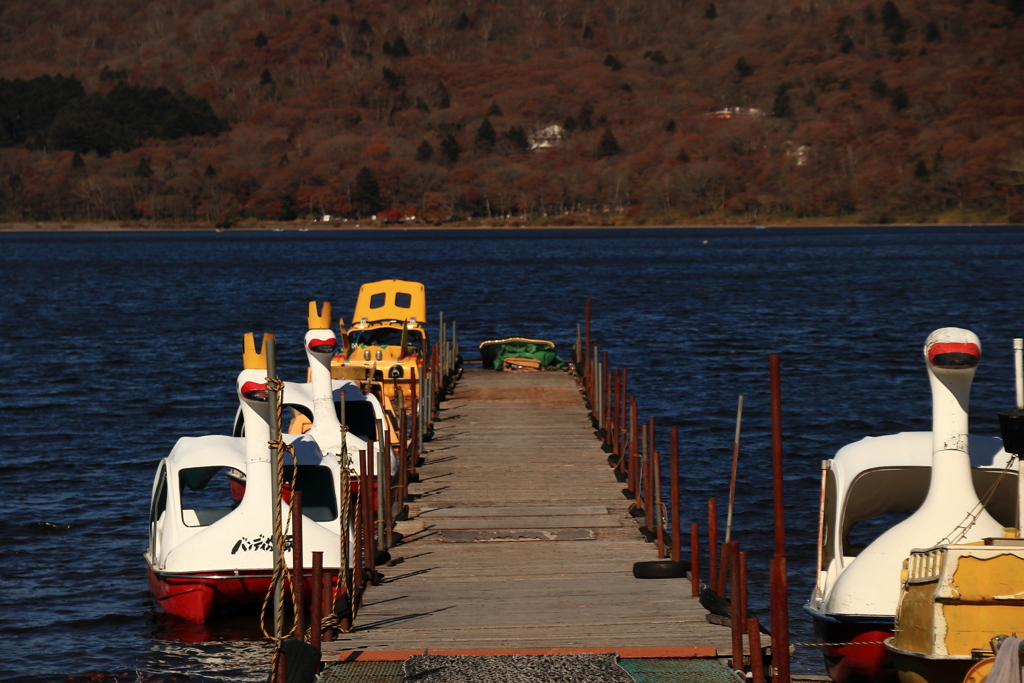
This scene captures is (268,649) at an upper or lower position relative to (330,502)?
lower

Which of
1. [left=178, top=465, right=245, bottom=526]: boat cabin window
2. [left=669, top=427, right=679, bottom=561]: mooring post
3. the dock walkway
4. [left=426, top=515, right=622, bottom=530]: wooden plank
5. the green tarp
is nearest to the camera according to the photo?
the dock walkway

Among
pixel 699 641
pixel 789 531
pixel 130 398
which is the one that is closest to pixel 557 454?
pixel 789 531

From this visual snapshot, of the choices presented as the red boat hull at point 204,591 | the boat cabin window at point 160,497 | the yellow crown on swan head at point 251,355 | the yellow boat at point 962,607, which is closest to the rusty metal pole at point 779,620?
the yellow boat at point 962,607

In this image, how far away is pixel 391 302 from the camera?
1096 inches

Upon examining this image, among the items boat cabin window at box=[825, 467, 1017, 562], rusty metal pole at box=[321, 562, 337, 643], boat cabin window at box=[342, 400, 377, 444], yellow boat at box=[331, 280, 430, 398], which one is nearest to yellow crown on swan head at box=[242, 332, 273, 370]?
rusty metal pole at box=[321, 562, 337, 643]

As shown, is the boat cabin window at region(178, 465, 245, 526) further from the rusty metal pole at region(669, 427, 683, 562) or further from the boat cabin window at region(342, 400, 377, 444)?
the rusty metal pole at region(669, 427, 683, 562)

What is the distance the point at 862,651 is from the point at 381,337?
18138mm

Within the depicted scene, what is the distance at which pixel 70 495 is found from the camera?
2331 centimetres

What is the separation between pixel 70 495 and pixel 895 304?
182 ft

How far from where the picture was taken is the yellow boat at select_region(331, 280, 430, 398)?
80.7 feet

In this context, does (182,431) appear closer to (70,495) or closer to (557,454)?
(70,495)

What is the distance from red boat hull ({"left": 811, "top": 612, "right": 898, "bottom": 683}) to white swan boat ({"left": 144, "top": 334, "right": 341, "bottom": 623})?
5.49 metres

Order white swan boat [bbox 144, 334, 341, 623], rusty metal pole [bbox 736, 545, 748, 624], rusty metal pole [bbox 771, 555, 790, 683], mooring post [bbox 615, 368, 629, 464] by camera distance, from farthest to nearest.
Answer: mooring post [bbox 615, 368, 629, 464] → white swan boat [bbox 144, 334, 341, 623] → rusty metal pole [bbox 736, 545, 748, 624] → rusty metal pole [bbox 771, 555, 790, 683]

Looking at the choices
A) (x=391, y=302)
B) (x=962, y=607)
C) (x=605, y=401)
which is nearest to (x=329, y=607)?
(x=962, y=607)
